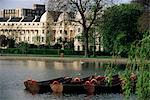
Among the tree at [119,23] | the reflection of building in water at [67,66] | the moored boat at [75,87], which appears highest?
the tree at [119,23]

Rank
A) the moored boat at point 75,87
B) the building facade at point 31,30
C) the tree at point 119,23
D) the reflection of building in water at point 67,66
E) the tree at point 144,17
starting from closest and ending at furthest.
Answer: the moored boat at point 75,87 < the reflection of building in water at point 67,66 < the tree at point 144,17 < the tree at point 119,23 < the building facade at point 31,30

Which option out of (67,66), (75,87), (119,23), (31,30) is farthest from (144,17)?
(31,30)

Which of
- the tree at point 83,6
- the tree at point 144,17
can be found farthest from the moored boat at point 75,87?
the tree at point 83,6

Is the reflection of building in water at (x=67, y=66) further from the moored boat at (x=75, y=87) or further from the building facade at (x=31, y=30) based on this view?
the building facade at (x=31, y=30)

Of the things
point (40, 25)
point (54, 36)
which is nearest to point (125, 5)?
point (54, 36)

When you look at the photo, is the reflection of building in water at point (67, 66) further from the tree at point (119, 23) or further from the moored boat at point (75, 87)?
the moored boat at point (75, 87)

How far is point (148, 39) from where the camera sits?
15.4 metres

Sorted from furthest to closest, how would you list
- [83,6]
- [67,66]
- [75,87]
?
[83,6], [67,66], [75,87]

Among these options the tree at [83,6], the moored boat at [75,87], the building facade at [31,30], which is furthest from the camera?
the building facade at [31,30]

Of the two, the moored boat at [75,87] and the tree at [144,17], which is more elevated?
the tree at [144,17]

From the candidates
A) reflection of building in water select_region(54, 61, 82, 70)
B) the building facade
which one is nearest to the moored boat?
reflection of building in water select_region(54, 61, 82, 70)

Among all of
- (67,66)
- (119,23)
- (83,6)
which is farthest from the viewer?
(119,23)

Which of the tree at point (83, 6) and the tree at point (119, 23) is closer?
the tree at point (83, 6)

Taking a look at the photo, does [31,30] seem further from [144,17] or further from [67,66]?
[67,66]
